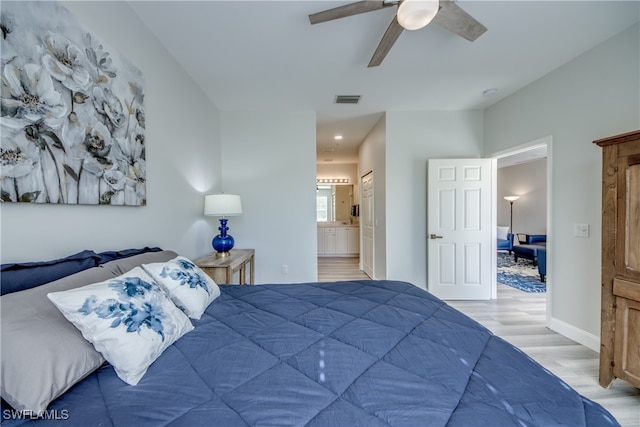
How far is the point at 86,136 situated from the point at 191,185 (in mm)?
1371

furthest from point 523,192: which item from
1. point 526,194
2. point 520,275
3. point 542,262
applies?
point 542,262

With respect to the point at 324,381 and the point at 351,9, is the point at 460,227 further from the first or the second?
the point at 324,381

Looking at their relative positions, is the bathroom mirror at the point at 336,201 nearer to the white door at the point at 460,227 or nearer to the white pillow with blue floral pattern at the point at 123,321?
the white door at the point at 460,227

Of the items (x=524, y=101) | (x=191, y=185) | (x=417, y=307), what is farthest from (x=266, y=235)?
(x=524, y=101)

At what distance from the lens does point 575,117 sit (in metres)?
2.46

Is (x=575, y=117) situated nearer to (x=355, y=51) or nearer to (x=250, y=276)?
(x=355, y=51)

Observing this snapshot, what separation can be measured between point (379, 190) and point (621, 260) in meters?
2.79

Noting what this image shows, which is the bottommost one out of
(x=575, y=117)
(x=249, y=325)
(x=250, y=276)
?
(x=250, y=276)

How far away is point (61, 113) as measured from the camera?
1.26 m

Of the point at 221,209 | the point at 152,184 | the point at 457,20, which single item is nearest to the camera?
the point at 457,20

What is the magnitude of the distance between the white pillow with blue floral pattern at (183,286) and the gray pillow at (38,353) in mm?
434

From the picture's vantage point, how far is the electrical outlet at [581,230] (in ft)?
7.75

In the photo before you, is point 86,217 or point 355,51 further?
point 355,51
